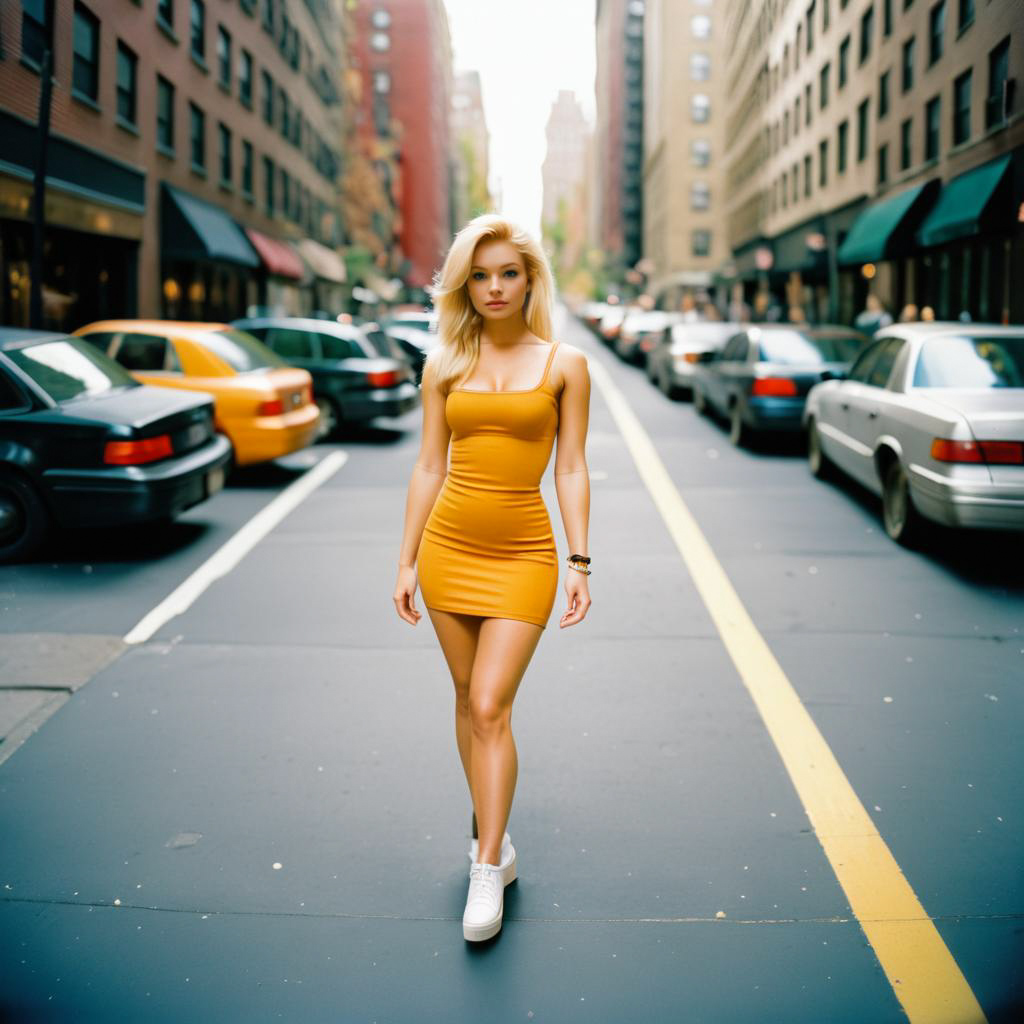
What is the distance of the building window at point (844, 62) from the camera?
7.39 m

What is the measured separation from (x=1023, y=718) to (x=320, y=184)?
147 ft

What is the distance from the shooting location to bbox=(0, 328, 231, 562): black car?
7.71 metres

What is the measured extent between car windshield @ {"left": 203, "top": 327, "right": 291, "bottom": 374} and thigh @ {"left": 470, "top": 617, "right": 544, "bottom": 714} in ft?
29.4

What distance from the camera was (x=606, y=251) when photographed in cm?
14150

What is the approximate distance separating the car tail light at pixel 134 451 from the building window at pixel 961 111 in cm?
534

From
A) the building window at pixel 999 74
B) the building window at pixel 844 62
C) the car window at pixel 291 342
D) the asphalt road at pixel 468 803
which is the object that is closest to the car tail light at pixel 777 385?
the building window at pixel 844 62

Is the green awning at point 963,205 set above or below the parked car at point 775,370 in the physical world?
above

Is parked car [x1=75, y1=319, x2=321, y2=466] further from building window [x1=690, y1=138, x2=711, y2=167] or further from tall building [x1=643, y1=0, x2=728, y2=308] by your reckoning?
building window [x1=690, y1=138, x2=711, y2=167]

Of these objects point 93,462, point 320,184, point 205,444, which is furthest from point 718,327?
point 320,184

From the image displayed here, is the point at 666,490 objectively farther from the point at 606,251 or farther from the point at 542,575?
the point at 606,251

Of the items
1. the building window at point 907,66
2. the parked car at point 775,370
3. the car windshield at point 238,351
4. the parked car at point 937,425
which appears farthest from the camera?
the parked car at point 775,370

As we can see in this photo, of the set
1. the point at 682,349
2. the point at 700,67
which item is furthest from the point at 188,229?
the point at 700,67

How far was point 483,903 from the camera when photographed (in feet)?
10.6

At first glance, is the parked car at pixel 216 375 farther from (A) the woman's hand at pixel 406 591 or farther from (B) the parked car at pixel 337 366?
(A) the woman's hand at pixel 406 591
